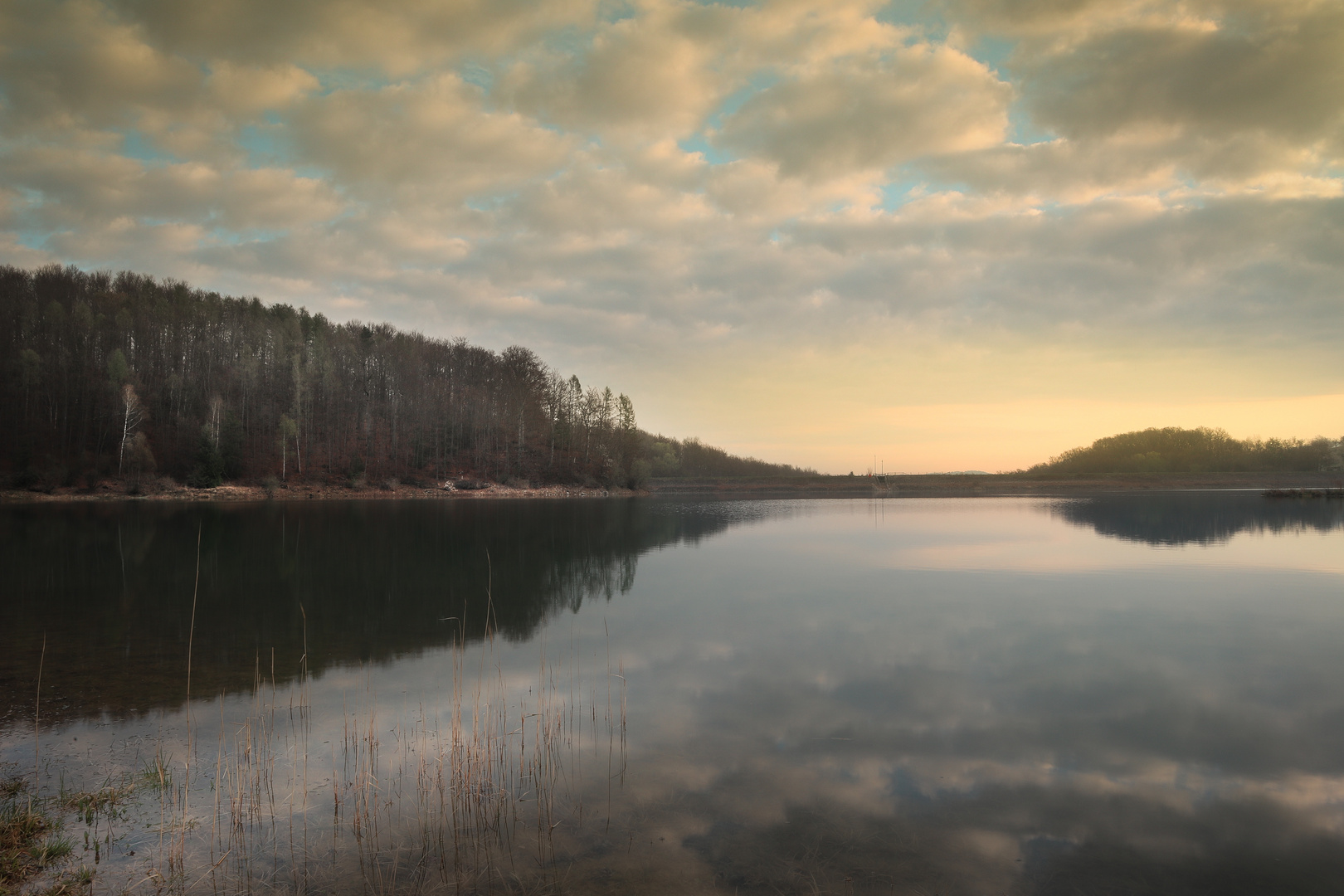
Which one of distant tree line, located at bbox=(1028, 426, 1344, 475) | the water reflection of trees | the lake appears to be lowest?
the water reflection of trees

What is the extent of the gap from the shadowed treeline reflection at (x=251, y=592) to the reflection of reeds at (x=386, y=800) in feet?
8.71

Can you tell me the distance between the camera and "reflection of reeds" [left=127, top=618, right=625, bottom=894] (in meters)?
5.31

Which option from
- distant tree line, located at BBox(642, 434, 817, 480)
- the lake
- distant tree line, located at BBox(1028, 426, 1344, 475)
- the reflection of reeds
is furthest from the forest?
distant tree line, located at BBox(1028, 426, 1344, 475)

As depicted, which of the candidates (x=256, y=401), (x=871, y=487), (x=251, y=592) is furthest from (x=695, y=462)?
(x=251, y=592)

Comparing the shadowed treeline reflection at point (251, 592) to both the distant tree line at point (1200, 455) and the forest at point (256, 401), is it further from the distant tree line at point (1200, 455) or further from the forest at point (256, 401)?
the distant tree line at point (1200, 455)

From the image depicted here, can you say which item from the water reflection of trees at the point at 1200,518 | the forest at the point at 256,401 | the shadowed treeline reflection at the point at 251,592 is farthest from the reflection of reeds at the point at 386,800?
the forest at the point at 256,401

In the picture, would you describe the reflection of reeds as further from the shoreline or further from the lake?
the shoreline

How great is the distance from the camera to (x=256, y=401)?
82688 millimetres

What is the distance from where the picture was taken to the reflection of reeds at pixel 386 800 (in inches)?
209

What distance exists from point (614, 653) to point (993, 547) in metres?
23.6

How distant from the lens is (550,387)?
102938mm

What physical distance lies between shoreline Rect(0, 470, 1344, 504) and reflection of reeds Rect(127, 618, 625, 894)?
69156 millimetres

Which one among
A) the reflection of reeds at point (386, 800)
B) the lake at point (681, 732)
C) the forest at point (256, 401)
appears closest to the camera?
the reflection of reeds at point (386, 800)

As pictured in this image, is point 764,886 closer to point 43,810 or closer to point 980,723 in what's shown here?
point 980,723
